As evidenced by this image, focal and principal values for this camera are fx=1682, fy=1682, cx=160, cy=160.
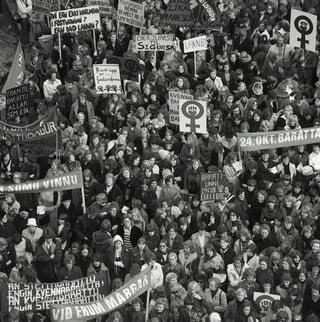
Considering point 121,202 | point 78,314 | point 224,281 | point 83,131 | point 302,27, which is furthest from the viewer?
point 302,27

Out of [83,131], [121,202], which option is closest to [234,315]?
[121,202]

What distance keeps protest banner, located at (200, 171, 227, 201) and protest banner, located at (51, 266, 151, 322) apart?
3295 mm

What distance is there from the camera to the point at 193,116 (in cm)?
2886

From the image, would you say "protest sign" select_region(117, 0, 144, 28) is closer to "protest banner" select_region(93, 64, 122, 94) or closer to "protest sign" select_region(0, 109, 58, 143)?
"protest banner" select_region(93, 64, 122, 94)

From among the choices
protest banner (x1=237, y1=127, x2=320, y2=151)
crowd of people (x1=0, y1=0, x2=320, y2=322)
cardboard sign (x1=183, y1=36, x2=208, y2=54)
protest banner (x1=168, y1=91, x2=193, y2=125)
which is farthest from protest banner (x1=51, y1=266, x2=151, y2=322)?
cardboard sign (x1=183, y1=36, x2=208, y2=54)

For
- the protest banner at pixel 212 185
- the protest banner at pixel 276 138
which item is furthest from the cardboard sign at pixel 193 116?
the protest banner at pixel 212 185

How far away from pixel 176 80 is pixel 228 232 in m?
5.58

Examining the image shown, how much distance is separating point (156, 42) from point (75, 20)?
5.51ft

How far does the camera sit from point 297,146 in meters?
28.5

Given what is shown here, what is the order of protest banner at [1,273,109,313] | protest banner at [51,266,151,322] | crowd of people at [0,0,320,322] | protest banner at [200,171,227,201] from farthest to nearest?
1. protest banner at [200,171,227,201]
2. crowd of people at [0,0,320,322]
3. protest banner at [1,273,109,313]
4. protest banner at [51,266,151,322]

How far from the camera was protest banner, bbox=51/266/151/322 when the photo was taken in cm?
2348

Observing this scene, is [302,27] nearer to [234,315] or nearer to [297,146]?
[297,146]

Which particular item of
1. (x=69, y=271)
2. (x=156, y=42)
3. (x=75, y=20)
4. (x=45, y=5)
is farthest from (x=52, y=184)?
(x=45, y=5)

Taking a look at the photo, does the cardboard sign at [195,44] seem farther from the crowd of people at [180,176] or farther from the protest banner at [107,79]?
the protest banner at [107,79]
